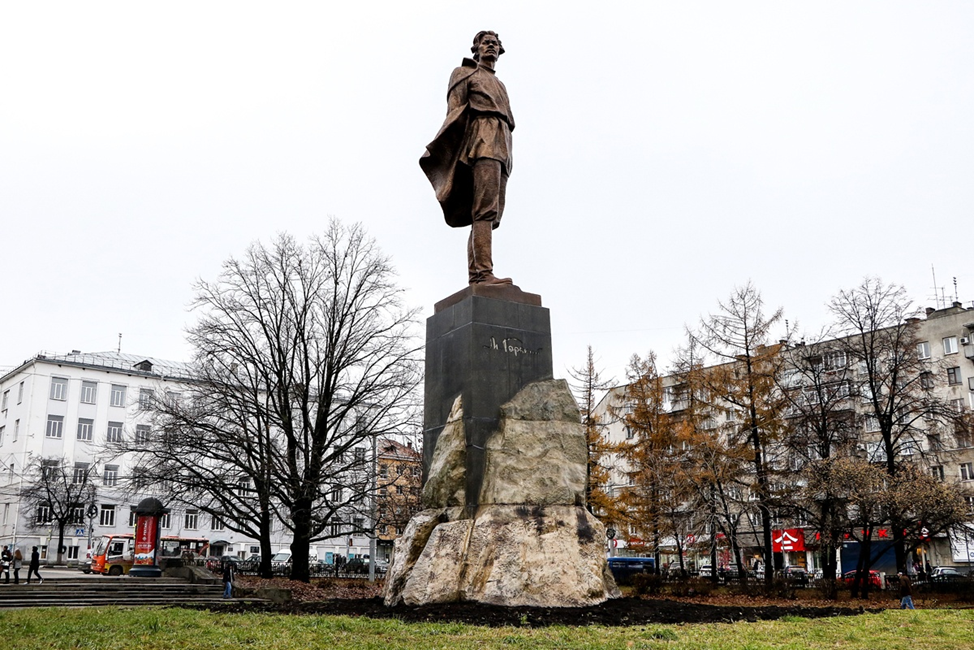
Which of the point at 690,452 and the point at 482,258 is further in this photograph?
the point at 690,452

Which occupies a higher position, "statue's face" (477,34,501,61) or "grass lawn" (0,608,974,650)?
"statue's face" (477,34,501,61)

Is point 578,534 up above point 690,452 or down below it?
below

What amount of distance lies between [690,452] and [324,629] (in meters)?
26.6

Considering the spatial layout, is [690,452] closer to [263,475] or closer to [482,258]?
[263,475]

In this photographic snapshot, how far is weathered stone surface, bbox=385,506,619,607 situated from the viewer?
10.1m

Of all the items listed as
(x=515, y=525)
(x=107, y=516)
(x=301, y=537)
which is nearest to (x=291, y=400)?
(x=301, y=537)

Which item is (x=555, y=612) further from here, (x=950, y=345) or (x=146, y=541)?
(x=950, y=345)

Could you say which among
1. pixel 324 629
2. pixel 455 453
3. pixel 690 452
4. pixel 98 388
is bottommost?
pixel 324 629

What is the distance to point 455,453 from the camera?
11383 millimetres

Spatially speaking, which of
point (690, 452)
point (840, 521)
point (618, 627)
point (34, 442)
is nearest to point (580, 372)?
point (690, 452)

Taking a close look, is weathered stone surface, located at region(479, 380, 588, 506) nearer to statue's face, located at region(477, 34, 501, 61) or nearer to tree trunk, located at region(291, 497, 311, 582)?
statue's face, located at region(477, 34, 501, 61)

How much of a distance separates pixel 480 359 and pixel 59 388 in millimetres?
60985

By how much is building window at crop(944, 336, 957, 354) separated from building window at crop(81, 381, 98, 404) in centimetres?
6183

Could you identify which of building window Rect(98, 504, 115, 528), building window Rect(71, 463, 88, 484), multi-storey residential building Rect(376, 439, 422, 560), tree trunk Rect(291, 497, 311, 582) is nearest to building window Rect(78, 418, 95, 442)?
building window Rect(98, 504, 115, 528)
